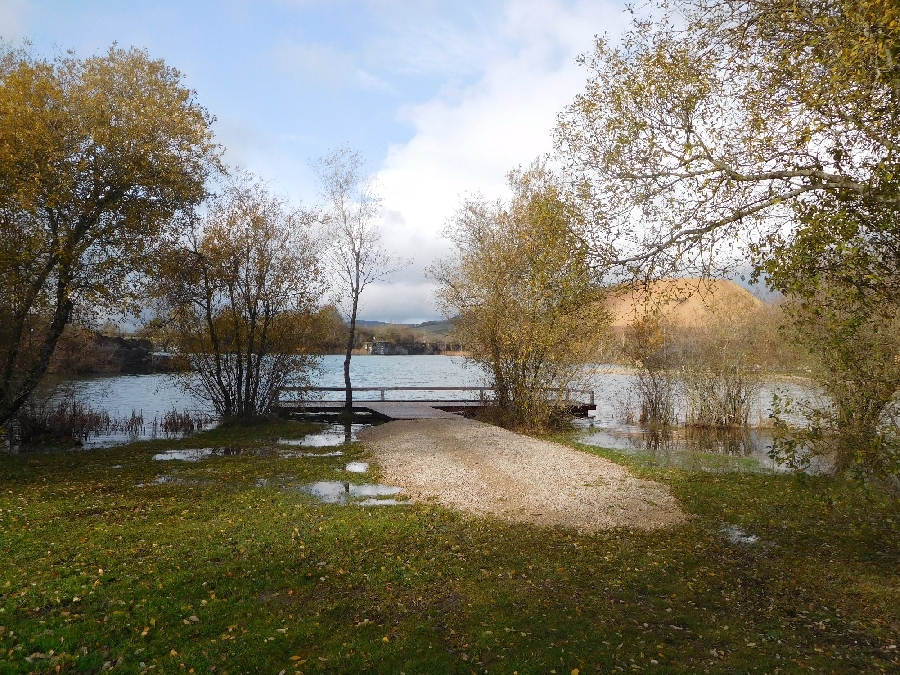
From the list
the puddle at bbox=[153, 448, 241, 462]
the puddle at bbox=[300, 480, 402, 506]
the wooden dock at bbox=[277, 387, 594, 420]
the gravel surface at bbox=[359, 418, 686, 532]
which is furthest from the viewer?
the wooden dock at bbox=[277, 387, 594, 420]

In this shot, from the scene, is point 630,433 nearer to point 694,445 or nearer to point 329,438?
point 694,445

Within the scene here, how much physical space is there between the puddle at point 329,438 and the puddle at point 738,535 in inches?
421

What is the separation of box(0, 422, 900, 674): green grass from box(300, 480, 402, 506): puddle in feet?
1.65

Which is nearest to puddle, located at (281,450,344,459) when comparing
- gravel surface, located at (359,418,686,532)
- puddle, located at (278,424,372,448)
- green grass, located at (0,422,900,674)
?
gravel surface, located at (359,418,686,532)

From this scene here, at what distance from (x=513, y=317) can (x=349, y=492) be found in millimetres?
9580

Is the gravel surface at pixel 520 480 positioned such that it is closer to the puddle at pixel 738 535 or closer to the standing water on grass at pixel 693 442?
the puddle at pixel 738 535

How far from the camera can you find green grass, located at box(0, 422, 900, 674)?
185 inches

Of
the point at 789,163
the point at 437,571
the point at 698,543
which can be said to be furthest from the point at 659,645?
the point at 789,163

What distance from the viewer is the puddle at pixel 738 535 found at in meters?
7.93

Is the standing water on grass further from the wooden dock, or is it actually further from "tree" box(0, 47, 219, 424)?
"tree" box(0, 47, 219, 424)

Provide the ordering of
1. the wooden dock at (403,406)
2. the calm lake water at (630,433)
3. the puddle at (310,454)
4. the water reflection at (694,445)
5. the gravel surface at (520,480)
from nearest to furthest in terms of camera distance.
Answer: the gravel surface at (520,480) < the puddle at (310,454) < the water reflection at (694,445) < the calm lake water at (630,433) < the wooden dock at (403,406)

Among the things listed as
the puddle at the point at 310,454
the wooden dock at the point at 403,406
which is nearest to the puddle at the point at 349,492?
the puddle at the point at 310,454

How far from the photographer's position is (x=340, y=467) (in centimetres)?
1296

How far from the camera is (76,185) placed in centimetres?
1327
